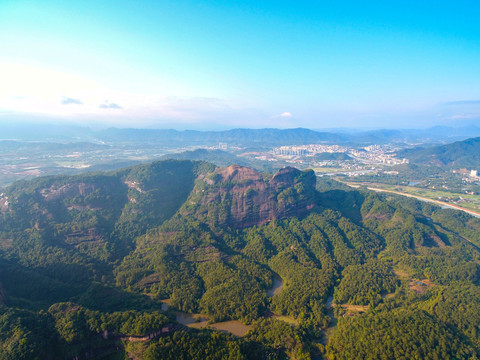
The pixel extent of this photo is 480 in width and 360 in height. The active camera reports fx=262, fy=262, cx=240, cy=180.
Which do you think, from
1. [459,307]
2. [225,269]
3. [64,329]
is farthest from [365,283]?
[64,329]

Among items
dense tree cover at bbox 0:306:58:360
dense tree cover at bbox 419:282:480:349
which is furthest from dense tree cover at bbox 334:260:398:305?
dense tree cover at bbox 0:306:58:360

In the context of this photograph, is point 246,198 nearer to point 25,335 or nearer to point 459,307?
point 459,307

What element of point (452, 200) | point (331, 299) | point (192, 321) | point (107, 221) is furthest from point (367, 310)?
point (452, 200)

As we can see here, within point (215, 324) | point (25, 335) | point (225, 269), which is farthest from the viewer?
point (225, 269)

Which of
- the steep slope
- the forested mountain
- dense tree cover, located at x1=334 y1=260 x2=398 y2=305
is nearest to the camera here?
the forested mountain

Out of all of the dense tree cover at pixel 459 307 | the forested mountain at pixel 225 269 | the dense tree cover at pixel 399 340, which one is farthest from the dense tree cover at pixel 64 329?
the dense tree cover at pixel 459 307

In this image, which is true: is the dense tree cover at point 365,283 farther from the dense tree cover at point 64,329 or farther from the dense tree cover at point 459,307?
the dense tree cover at point 64,329

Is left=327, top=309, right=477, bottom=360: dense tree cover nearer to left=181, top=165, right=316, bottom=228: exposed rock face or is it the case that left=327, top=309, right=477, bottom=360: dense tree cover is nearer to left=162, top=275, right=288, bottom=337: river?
left=162, top=275, right=288, bottom=337: river
